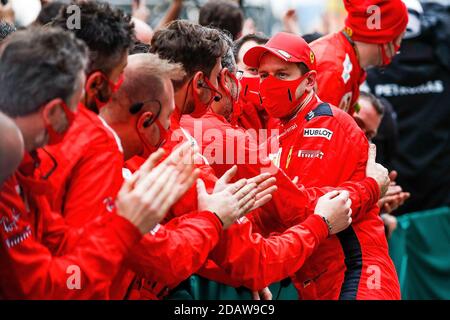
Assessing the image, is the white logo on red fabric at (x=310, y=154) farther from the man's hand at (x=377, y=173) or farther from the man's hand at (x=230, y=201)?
the man's hand at (x=230, y=201)

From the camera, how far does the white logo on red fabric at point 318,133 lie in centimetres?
473

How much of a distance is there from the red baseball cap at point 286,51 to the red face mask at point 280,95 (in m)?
0.11

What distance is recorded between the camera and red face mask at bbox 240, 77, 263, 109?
221 inches

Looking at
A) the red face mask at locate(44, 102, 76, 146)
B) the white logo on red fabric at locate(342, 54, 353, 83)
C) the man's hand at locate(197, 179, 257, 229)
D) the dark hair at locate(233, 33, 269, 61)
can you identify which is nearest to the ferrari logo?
the white logo on red fabric at locate(342, 54, 353, 83)

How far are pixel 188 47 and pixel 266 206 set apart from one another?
0.97 metres

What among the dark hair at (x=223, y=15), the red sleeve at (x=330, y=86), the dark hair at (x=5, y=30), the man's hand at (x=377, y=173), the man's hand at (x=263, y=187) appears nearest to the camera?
the man's hand at (x=263, y=187)

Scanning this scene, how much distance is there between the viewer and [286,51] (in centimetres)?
492

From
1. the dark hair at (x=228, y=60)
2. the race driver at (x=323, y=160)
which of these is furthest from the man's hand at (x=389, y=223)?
the dark hair at (x=228, y=60)

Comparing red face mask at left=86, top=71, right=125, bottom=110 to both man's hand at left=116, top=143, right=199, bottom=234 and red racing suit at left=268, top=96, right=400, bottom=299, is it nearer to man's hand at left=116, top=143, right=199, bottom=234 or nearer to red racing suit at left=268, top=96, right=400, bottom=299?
man's hand at left=116, top=143, right=199, bottom=234

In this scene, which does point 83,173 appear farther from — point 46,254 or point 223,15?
point 223,15

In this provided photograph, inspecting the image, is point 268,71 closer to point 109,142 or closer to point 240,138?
point 240,138

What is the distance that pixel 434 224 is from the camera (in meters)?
8.98

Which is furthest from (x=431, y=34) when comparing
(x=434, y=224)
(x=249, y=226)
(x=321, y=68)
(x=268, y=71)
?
(x=249, y=226)

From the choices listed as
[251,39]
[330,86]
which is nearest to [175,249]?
[330,86]
